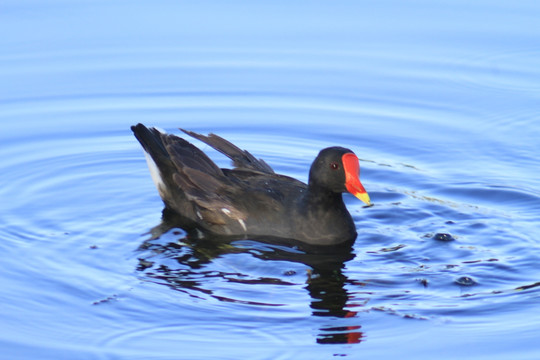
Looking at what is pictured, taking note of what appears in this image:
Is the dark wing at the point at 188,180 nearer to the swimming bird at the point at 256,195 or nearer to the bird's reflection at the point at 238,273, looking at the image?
the swimming bird at the point at 256,195

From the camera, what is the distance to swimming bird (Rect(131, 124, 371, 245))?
9.02 meters

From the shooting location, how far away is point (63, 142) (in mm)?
11328

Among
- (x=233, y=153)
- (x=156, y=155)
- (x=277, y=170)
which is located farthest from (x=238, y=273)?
(x=277, y=170)

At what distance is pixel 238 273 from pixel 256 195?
1085 mm

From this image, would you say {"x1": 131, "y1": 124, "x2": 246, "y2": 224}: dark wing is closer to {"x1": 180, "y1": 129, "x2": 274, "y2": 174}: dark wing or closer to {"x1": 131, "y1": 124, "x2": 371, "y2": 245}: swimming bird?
{"x1": 131, "y1": 124, "x2": 371, "y2": 245}: swimming bird

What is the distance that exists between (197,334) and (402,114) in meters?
5.76

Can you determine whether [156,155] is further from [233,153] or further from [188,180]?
[233,153]

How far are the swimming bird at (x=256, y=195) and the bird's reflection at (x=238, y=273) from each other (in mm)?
129

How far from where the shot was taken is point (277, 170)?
10.9m

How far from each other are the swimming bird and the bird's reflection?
0.13m

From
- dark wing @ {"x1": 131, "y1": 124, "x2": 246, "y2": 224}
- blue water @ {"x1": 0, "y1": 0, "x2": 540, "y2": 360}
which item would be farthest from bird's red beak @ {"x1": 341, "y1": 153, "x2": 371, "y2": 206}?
dark wing @ {"x1": 131, "y1": 124, "x2": 246, "y2": 224}

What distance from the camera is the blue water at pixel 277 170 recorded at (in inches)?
285

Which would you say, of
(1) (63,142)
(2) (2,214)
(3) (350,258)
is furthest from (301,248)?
(1) (63,142)

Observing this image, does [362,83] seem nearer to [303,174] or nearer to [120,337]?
[303,174]
